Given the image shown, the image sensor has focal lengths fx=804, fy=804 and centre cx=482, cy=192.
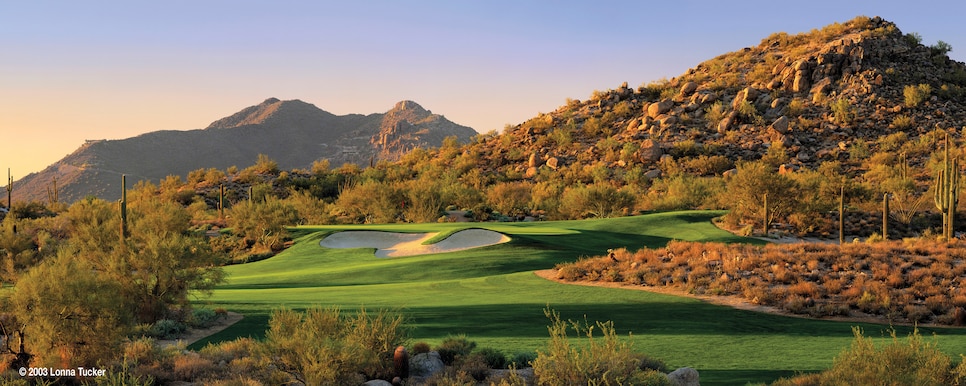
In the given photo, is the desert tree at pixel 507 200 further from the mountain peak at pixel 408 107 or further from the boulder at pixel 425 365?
the mountain peak at pixel 408 107

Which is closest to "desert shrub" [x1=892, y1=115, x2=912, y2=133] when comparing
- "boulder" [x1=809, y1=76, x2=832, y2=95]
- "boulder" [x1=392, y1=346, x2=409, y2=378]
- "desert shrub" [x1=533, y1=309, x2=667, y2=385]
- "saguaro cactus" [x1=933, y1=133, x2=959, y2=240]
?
"boulder" [x1=809, y1=76, x2=832, y2=95]

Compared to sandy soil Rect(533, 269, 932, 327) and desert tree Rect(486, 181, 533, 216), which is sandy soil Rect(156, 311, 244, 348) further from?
desert tree Rect(486, 181, 533, 216)

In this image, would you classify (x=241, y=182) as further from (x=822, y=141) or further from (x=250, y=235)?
(x=822, y=141)

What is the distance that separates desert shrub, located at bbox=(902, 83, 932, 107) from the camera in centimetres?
7031

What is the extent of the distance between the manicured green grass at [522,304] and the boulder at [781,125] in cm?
3726

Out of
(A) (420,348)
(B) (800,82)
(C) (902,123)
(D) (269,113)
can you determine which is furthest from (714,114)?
(D) (269,113)

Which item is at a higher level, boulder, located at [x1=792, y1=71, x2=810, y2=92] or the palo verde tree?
boulder, located at [x1=792, y1=71, x2=810, y2=92]

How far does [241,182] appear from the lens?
3036 inches

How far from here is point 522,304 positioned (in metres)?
18.2

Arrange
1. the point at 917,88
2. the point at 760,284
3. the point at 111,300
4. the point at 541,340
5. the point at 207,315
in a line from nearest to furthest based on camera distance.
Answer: the point at 111,300, the point at 541,340, the point at 207,315, the point at 760,284, the point at 917,88

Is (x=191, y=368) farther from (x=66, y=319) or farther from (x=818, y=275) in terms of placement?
(x=818, y=275)

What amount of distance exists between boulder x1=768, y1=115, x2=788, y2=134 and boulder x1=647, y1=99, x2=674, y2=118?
1197 centimetres

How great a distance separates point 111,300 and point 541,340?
7072mm

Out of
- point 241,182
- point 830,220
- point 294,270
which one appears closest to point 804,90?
point 830,220
